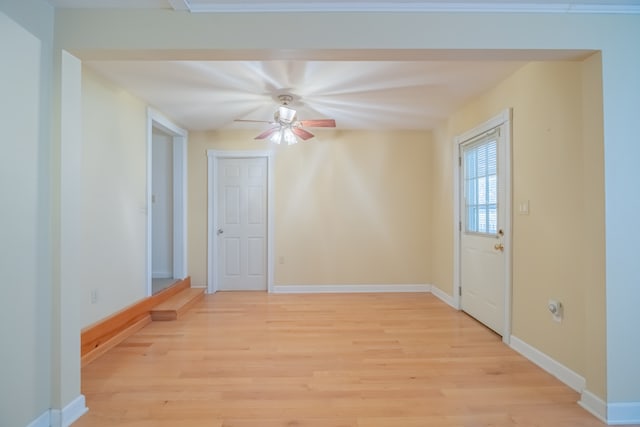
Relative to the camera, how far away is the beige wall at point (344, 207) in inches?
191

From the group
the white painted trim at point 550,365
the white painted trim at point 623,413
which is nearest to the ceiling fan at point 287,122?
the white painted trim at point 550,365

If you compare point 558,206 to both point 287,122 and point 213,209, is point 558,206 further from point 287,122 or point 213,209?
point 213,209

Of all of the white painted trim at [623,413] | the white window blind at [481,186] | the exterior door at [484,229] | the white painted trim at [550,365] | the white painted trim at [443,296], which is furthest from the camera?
the white painted trim at [443,296]

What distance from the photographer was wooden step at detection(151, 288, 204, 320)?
368cm

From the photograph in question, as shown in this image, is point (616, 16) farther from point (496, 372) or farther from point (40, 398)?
point (40, 398)

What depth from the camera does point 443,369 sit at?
250 cm

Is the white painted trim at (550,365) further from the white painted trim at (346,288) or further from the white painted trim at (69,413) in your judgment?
the white painted trim at (69,413)

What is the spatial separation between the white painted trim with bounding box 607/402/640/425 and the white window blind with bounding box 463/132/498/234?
1.63 metres

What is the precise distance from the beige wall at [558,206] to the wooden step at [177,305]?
137 inches

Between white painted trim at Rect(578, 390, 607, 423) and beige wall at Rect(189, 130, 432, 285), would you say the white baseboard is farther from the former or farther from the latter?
white painted trim at Rect(578, 390, 607, 423)

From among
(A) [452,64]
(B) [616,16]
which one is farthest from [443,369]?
(B) [616,16]

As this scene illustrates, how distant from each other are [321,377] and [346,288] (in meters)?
2.56

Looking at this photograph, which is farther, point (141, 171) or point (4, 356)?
point (141, 171)

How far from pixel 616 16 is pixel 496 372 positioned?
8.11 feet
